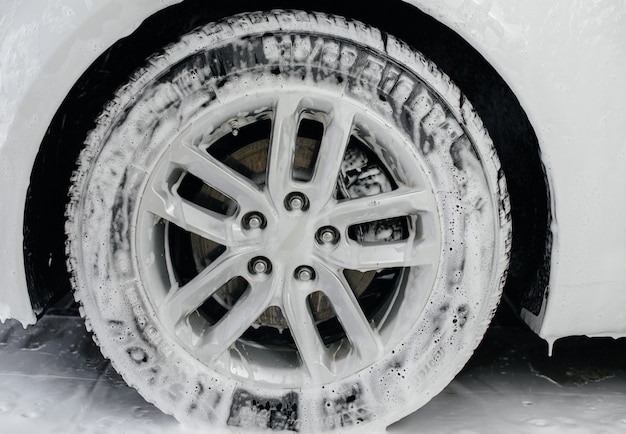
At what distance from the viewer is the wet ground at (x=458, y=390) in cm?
169

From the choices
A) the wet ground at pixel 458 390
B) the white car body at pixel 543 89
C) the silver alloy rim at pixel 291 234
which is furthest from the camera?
the wet ground at pixel 458 390

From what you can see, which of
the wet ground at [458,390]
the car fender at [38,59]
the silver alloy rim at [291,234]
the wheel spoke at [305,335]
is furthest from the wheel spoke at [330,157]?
the wet ground at [458,390]

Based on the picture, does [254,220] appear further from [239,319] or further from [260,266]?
[239,319]

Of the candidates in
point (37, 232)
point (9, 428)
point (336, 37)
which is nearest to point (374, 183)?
point (336, 37)

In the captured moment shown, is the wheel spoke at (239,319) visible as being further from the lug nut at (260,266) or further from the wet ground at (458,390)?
the wet ground at (458,390)

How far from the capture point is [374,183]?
1613 millimetres

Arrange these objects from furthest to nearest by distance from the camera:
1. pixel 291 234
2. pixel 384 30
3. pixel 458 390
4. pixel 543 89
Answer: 1. pixel 458 390
2. pixel 384 30
3. pixel 291 234
4. pixel 543 89

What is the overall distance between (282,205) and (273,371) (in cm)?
41

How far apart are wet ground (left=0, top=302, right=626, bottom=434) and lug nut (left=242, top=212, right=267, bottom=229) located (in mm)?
543

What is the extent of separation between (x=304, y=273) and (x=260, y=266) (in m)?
0.10

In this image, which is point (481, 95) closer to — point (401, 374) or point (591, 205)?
point (591, 205)

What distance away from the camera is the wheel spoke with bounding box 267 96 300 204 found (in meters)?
1.48

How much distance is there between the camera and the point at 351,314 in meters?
1.56

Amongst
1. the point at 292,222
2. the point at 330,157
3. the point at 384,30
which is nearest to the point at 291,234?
the point at 292,222
